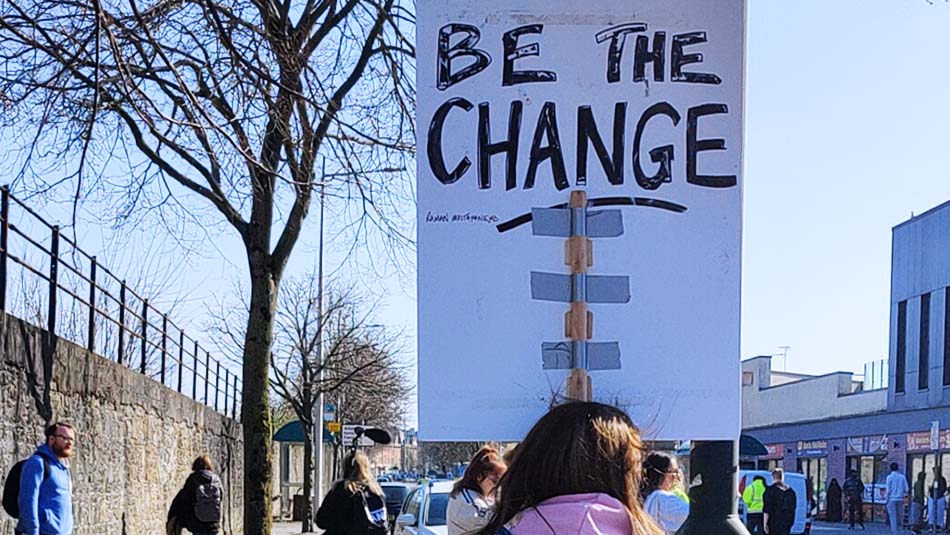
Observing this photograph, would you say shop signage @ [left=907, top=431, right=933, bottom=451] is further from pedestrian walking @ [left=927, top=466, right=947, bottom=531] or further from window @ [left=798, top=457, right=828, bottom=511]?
window @ [left=798, top=457, right=828, bottom=511]

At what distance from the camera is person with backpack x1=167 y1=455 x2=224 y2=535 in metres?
11.8

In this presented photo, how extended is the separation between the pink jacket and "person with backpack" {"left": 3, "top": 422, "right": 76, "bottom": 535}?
21.2 feet

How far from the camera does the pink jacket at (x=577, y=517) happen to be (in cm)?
255

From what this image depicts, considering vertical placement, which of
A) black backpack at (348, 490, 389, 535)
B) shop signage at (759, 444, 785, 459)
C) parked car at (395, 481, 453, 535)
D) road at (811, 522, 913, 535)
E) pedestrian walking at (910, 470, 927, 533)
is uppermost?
black backpack at (348, 490, 389, 535)

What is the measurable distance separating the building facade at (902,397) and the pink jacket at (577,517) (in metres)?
29.4

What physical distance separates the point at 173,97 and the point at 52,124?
3.24 feet

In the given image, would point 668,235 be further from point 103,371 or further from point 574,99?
point 103,371

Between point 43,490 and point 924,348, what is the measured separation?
32177mm

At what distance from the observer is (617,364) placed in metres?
3.36

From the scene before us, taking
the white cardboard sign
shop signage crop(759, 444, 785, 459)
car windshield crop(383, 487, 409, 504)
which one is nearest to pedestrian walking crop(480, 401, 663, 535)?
the white cardboard sign

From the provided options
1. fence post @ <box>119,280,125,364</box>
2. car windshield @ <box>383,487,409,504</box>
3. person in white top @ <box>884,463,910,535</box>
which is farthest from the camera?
person in white top @ <box>884,463,910,535</box>

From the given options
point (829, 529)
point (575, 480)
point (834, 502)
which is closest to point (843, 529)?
point (829, 529)

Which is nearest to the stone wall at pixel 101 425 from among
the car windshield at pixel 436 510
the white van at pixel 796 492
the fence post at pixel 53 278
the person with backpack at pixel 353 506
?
the fence post at pixel 53 278

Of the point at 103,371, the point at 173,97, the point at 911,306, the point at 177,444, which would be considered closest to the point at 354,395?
the point at 911,306
